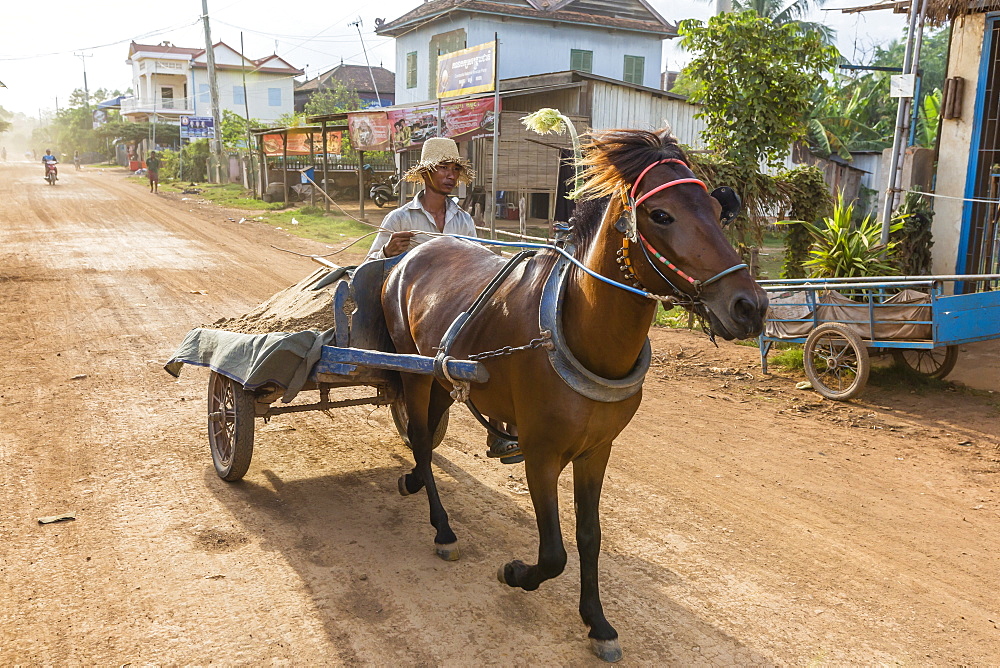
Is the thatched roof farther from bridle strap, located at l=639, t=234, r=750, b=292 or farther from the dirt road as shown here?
bridle strap, located at l=639, t=234, r=750, b=292

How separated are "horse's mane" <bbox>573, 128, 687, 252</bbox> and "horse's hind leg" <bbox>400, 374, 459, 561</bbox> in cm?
180

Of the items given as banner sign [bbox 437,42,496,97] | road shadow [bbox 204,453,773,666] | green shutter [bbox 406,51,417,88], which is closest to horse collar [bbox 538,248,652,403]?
road shadow [bbox 204,453,773,666]

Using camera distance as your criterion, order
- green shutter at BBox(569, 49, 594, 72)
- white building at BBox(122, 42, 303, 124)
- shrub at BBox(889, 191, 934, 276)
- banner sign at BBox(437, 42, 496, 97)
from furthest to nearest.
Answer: white building at BBox(122, 42, 303, 124), green shutter at BBox(569, 49, 594, 72), banner sign at BBox(437, 42, 496, 97), shrub at BBox(889, 191, 934, 276)

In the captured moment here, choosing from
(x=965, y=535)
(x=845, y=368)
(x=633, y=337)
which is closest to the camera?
(x=633, y=337)

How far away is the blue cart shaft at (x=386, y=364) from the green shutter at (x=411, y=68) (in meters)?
30.3

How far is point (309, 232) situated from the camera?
2012 centimetres

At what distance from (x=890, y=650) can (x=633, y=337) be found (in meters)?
1.85

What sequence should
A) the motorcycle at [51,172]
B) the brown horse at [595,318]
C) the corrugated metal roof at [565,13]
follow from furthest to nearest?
the motorcycle at [51,172], the corrugated metal roof at [565,13], the brown horse at [595,318]

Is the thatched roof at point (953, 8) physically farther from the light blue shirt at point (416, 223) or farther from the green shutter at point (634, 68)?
the green shutter at point (634, 68)

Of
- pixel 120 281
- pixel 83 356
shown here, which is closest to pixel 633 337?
pixel 83 356

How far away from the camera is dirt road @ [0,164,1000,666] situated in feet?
11.3

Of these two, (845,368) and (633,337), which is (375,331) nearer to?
(633,337)

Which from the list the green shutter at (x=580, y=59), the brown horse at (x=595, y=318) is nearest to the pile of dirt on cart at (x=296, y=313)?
the brown horse at (x=595, y=318)

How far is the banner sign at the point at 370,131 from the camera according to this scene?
817 inches
